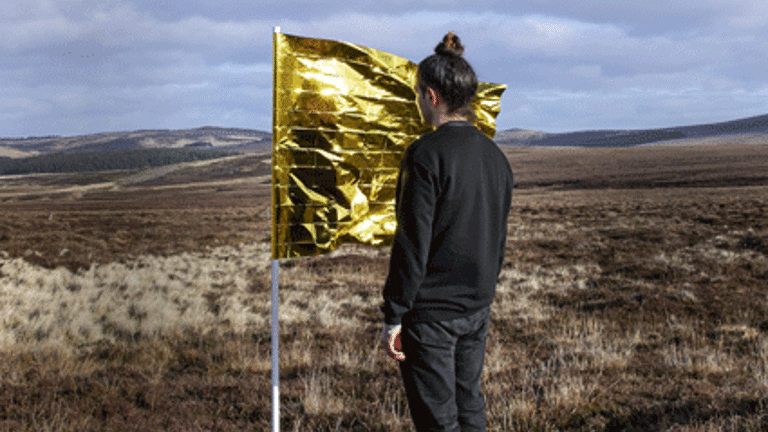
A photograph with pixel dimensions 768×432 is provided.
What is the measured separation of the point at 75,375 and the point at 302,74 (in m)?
4.17

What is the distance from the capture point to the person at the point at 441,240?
223 cm

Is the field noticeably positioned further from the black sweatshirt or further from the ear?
the ear

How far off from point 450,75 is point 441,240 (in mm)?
760

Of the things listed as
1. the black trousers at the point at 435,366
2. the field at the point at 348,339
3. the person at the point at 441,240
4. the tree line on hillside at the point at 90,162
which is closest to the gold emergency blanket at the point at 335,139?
the person at the point at 441,240

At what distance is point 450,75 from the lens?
2299 millimetres

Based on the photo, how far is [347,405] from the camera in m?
4.46

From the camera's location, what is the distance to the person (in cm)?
223

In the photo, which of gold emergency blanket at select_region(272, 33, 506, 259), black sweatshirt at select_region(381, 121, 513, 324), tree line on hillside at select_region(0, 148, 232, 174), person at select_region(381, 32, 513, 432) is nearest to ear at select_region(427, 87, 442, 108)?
person at select_region(381, 32, 513, 432)

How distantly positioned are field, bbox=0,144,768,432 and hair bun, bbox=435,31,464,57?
291 cm

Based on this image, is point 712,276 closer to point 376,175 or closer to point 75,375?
point 376,175

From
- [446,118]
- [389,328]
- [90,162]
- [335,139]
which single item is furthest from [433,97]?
[90,162]

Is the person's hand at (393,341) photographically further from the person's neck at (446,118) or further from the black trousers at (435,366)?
the person's neck at (446,118)

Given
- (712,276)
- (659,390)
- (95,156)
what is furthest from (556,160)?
(95,156)

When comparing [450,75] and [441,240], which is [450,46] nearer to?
[450,75]
